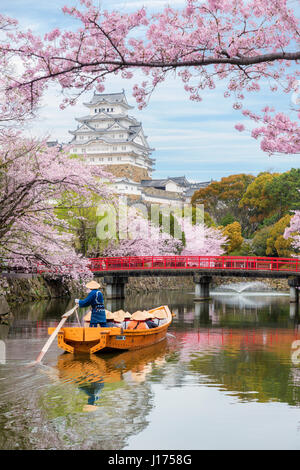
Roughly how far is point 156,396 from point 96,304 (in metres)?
4.10

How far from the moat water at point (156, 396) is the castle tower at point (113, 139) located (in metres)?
66.4

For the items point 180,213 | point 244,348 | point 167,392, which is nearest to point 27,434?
point 167,392

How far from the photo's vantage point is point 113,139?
85188 mm

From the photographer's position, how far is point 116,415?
30.4 ft

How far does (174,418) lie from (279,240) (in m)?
40.6

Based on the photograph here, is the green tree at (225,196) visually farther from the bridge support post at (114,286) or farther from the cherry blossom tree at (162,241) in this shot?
the bridge support post at (114,286)

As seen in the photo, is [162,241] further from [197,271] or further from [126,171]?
[126,171]

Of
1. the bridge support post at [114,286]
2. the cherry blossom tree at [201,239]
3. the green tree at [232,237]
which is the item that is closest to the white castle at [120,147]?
the green tree at [232,237]

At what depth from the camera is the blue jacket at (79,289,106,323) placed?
1397 centimetres

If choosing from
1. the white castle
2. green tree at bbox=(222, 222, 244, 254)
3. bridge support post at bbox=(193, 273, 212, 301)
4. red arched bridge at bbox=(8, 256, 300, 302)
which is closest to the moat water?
red arched bridge at bbox=(8, 256, 300, 302)

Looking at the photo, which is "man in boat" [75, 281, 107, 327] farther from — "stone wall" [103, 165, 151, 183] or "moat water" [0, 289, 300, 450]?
"stone wall" [103, 165, 151, 183]

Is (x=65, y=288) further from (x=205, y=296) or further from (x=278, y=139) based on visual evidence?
(x=278, y=139)

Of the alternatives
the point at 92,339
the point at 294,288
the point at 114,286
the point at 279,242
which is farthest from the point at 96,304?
the point at 279,242

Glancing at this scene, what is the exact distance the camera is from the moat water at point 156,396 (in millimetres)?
8258
